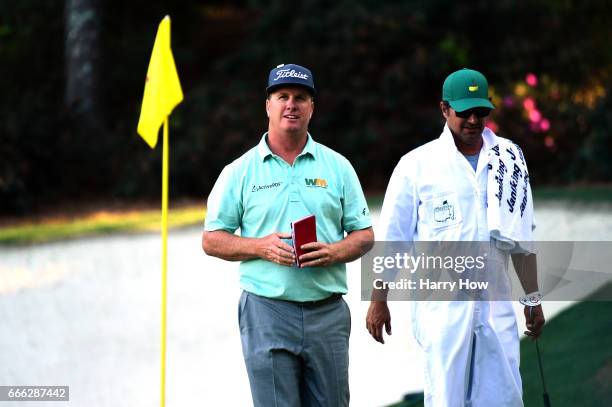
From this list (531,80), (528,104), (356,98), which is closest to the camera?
(528,104)

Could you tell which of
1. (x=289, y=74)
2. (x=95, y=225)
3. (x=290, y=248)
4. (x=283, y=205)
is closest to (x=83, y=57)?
(x=95, y=225)

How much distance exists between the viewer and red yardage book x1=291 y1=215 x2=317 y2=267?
14.5ft

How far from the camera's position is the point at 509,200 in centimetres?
479

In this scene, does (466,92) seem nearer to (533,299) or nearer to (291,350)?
(533,299)

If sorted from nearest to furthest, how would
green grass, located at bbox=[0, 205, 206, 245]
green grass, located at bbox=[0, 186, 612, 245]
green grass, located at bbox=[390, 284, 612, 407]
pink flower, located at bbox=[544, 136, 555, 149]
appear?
green grass, located at bbox=[390, 284, 612, 407] < green grass, located at bbox=[0, 186, 612, 245] < green grass, located at bbox=[0, 205, 206, 245] < pink flower, located at bbox=[544, 136, 555, 149]

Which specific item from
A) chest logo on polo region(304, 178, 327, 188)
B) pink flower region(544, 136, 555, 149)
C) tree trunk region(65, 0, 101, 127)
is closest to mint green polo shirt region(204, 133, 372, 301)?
chest logo on polo region(304, 178, 327, 188)

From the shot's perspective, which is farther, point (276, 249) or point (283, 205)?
point (283, 205)

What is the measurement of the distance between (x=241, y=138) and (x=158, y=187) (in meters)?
1.57

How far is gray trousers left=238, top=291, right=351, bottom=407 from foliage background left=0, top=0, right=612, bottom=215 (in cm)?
1179

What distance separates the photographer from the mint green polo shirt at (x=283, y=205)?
4594mm

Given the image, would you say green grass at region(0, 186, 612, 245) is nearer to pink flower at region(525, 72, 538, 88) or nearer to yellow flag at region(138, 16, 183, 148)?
pink flower at region(525, 72, 538, 88)

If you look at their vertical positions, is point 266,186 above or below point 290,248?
above

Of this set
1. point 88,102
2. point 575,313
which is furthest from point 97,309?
point 88,102

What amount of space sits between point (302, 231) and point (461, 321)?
822 mm
